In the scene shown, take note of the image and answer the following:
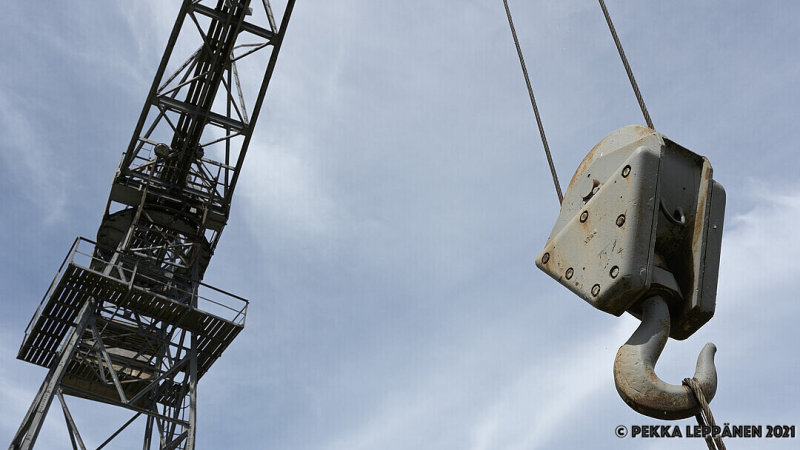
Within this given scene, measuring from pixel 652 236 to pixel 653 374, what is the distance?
477mm

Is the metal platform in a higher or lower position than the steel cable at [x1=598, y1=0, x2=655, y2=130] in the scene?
higher

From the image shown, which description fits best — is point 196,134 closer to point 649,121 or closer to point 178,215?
point 178,215

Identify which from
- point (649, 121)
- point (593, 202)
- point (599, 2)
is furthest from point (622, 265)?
point (599, 2)

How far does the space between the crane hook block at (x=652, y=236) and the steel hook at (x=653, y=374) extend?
0.10 metres

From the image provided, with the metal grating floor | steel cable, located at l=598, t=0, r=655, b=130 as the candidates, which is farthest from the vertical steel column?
steel cable, located at l=598, t=0, r=655, b=130

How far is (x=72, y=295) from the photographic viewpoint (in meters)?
Answer: 15.7

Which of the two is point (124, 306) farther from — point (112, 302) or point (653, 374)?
point (653, 374)

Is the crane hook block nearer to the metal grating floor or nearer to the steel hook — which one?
the steel hook

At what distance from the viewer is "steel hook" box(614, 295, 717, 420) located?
2.77 meters

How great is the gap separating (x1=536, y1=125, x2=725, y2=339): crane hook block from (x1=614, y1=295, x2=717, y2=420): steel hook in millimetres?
98

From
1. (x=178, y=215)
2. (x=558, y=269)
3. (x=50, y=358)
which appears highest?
(x=178, y=215)

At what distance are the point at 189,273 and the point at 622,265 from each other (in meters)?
15.3

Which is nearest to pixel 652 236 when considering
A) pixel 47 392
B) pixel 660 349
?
pixel 660 349

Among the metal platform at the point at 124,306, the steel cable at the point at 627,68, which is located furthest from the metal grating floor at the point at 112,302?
the steel cable at the point at 627,68
